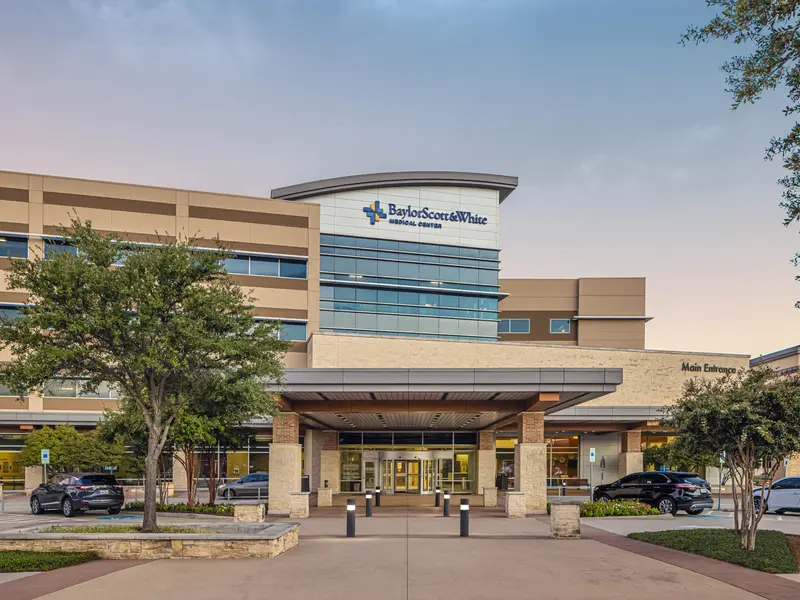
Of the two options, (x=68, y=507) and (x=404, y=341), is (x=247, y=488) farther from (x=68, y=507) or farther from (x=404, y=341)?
(x=404, y=341)

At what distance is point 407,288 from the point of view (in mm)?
62688

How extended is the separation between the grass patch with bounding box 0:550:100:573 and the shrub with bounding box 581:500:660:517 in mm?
17055

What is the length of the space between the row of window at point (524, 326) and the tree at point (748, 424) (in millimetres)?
56005

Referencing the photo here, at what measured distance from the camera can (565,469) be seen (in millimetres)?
50250

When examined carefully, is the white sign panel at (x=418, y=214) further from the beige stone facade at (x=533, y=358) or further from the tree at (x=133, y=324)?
the tree at (x=133, y=324)

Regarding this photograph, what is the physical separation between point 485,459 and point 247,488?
42.5ft

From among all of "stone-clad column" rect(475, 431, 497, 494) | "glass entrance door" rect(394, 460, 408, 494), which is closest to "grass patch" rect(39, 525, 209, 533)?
"stone-clad column" rect(475, 431, 497, 494)

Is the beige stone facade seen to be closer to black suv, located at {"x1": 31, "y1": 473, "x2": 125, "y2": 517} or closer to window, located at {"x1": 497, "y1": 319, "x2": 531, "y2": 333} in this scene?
black suv, located at {"x1": 31, "y1": 473, "x2": 125, "y2": 517}

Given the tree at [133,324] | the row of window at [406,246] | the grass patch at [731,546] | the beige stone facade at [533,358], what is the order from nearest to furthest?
the grass patch at [731,546]
the tree at [133,324]
the beige stone facade at [533,358]
the row of window at [406,246]

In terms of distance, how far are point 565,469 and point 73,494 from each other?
3258cm

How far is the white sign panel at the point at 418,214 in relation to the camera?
62.2 metres

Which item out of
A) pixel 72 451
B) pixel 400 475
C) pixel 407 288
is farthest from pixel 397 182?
pixel 72 451

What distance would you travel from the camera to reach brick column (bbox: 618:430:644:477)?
4406 centimetres

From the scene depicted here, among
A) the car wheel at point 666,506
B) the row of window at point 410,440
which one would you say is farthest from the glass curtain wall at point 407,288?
the car wheel at point 666,506
